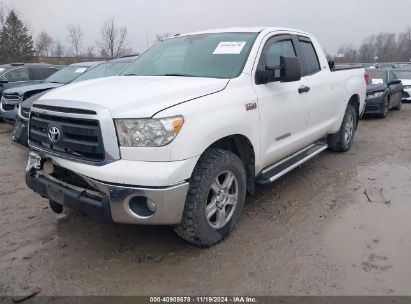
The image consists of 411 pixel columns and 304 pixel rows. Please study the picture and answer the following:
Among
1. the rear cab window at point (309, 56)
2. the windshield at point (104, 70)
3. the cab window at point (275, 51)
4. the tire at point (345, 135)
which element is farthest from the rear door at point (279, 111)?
the windshield at point (104, 70)

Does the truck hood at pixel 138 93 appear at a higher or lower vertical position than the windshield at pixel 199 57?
lower

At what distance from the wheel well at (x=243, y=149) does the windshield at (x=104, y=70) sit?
4609 mm

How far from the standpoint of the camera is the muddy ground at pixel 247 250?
293 cm

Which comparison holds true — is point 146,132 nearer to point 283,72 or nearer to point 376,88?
point 283,72

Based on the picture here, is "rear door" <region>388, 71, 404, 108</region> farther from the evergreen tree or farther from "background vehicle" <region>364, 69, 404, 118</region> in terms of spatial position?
the evergreen tree

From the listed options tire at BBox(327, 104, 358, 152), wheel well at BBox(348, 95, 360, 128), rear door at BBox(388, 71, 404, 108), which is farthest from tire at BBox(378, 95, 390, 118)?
tire at BBox(327, 104, 358, 152)

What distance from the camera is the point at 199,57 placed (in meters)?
4.16

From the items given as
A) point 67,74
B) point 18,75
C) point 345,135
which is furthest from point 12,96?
point 345,135

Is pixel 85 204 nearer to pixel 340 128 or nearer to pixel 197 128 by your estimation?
pixel 197 128

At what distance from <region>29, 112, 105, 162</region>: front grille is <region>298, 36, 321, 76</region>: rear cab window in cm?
289

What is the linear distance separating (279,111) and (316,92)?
3.69 ft

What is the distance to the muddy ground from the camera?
293 centimetres

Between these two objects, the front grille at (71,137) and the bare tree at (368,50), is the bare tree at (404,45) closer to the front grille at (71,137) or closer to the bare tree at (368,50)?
the bare tree at (368,50)

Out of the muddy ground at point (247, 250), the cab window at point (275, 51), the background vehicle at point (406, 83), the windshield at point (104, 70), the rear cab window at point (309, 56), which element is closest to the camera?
the muddy ground at point (247, 250)
